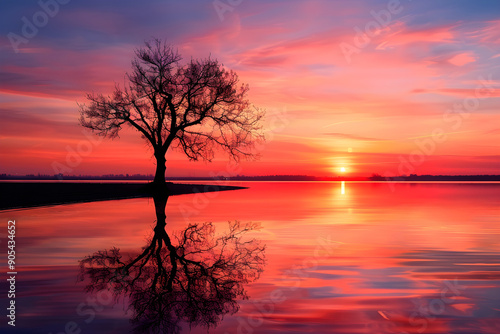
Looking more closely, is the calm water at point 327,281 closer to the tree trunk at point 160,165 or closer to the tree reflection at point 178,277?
the tree reflection at point 178,277

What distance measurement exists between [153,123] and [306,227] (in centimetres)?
2807

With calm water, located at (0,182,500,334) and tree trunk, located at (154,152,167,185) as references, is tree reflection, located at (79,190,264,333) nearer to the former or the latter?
calm water, located at (0,182,500,334)

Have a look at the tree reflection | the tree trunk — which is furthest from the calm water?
the tree trunk

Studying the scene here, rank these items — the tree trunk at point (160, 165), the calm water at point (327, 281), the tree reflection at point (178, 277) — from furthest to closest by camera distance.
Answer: the tree trunk at point (160, 165) < the tree reflection at point (178, 277) < the calm water at point (327, 281)

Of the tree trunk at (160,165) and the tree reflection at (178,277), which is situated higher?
the tree trunk at (160,165)

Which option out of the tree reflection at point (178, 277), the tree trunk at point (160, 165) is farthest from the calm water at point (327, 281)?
the tree trunk at point (160, 165)

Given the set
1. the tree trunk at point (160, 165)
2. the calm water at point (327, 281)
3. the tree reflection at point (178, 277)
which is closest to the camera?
the calm water at point (327, 281)

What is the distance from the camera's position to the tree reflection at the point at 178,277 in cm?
725

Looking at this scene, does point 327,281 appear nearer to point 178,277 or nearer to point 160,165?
point 178,277

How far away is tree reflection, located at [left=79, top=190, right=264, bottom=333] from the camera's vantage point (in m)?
7.25

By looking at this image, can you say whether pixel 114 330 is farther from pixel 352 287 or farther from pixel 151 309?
pixel 352 287

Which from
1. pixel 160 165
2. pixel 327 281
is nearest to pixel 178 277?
pixel 327 281

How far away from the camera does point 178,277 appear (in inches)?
381

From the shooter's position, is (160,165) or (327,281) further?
(160,165)
